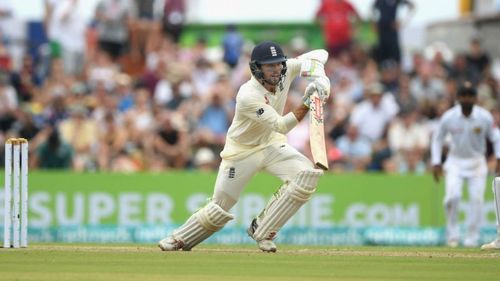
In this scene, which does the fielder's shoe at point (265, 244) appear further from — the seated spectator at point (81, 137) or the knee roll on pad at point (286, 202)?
the seated spectator at point (81, 137)

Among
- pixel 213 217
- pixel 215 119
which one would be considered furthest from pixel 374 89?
pixel 213 217

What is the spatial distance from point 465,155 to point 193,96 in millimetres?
5589

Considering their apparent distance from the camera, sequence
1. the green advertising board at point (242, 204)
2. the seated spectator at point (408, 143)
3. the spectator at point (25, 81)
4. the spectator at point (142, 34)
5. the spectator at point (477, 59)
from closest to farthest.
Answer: the green advertising board at point (242, 204)
the seated spectator at point (408, 143)
the spectator at point (25, 81)
the spectator at point (477, 59)
the spectator at point (142, 34)

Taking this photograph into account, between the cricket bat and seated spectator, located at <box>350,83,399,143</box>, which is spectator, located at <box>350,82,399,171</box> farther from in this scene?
the cricket bat

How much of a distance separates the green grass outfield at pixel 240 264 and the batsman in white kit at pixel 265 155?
0.80ft

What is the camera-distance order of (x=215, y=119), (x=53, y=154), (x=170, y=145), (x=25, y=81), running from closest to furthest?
(x=53, y=154), (x=170, y=145), (x=215, y=119), (x=25, y=81)

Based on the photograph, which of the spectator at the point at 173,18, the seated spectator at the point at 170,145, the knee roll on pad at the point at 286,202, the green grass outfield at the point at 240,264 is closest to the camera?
the green grass outfield at the point at 240,264

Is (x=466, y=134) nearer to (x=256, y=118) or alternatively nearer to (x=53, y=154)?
(x=256, y=118)

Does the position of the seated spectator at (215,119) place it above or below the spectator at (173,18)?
below

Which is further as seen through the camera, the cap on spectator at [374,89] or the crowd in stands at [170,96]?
the cap on spectator at [374,89]

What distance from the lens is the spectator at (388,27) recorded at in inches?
832

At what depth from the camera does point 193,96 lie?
19781mm

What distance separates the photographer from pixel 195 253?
11.4 meters

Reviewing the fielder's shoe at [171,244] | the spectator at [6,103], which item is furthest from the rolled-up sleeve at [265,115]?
the spectator at [6,103]
